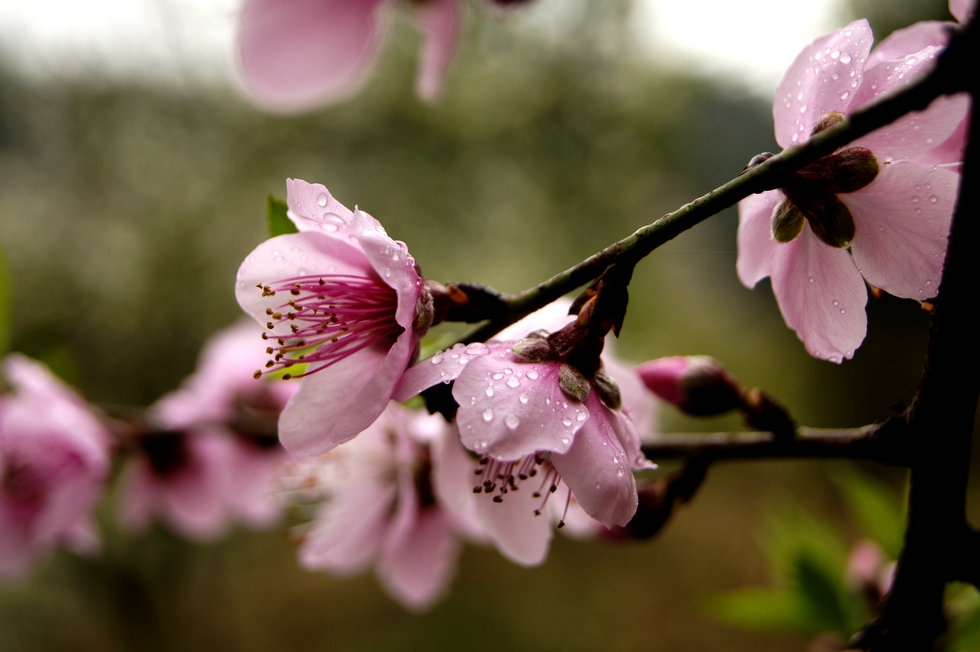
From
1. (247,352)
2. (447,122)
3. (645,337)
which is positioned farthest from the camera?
(645,337)

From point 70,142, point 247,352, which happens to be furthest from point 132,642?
point 247,352

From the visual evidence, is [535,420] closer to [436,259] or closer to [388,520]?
[388,520]

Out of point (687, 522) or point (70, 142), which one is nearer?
point (70, 142)

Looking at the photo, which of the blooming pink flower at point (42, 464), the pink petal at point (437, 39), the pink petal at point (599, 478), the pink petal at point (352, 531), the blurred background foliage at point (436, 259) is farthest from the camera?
the blurred background foliage at point (436, 259)

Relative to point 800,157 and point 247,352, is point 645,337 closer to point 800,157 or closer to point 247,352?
point 247,352

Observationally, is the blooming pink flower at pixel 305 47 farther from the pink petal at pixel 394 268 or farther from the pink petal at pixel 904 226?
the pink petal at pixel 904 226

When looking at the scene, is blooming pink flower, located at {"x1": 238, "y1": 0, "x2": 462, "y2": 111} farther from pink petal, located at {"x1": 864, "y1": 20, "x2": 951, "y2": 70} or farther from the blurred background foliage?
the blurred background foliage

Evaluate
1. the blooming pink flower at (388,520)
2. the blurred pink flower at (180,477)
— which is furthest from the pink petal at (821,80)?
the blurred pink flower at (180,477)

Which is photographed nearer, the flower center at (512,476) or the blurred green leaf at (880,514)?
the flower center at (512,476)
